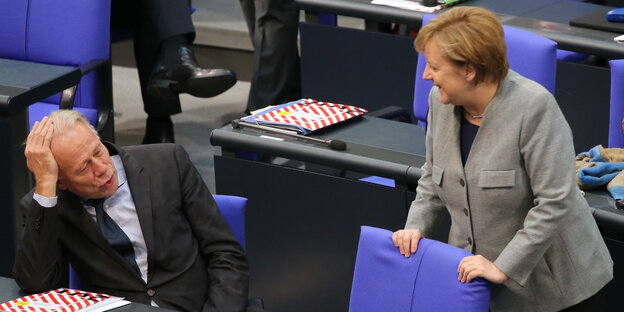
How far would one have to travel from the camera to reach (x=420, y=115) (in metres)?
3.48

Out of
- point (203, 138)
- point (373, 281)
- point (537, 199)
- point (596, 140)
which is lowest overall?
point (203, 138)

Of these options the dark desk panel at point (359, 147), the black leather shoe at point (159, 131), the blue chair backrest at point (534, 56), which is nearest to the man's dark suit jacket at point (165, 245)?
the dark desk panel at point (359, 147)

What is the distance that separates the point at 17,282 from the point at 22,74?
124 centimetres

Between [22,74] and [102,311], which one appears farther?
[22,74]

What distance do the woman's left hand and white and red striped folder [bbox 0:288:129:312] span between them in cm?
76

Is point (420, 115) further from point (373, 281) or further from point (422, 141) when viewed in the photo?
point (373, 281)

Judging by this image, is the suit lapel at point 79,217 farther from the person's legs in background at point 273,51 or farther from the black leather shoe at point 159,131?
the person's legs in background at point 273,51

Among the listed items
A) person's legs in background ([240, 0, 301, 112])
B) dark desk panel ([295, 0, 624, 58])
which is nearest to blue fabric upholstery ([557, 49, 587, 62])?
dark desk panel ([295, 0, 624, 58])

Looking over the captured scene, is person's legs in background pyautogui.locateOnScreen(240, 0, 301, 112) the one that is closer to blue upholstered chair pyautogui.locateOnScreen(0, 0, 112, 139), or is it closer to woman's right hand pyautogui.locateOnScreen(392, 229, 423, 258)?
blue upholstered chair pyautogui.locateOnScreen(0, 0, 112, 139)

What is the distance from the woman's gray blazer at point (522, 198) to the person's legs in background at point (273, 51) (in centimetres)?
269

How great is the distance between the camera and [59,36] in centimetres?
391

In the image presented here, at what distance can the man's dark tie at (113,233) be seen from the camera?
2531 millimetres

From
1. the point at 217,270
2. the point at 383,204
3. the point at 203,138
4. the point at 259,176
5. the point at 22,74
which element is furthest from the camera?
the point at 203,138

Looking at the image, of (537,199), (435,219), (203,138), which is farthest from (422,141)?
(203,138)
